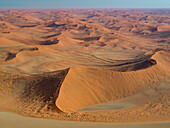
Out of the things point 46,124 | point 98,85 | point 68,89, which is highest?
point 46,124

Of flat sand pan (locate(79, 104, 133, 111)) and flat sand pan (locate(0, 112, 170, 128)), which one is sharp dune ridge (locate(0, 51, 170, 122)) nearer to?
flat sand pan (locate(79, 104, 133, 111))

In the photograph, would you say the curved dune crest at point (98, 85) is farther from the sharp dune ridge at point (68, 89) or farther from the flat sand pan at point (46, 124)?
the flat sand pan at point (46, 124)

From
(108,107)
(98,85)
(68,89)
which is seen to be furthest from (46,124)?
(98,85)

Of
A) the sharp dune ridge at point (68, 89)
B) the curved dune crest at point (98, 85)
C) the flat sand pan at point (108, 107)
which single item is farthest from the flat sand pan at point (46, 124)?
the flat sand pan at point (108, 107)

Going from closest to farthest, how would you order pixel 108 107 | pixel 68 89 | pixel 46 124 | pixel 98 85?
1. pixel 46 124
2. pixel 108 107
3. pixel 68 89
4. pixel 98 85

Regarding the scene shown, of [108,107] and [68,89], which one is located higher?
[68,89]

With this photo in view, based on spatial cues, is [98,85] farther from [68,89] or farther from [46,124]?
[46,124]

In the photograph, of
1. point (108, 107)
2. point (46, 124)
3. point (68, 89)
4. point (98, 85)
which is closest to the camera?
point (46, 124)

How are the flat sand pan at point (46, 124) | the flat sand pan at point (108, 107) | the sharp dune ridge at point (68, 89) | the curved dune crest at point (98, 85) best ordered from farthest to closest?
the curved dune crest at point (98, 85), the flat sand pan at point (108, 107), the sharp dune ridge at point (68, 89), the flat sand pan at point (46, 124)

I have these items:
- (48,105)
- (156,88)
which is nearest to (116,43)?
(156,88)

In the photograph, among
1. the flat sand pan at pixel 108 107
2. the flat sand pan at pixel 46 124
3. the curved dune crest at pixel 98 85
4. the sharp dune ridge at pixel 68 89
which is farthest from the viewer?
the curved dune crest at pixel 98 85
